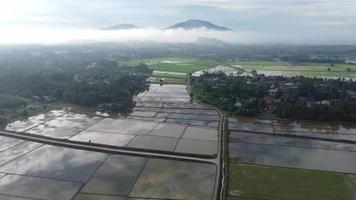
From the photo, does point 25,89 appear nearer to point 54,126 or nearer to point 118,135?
point 54,126

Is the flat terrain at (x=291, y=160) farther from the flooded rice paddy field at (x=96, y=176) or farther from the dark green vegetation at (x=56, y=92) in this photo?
the dark green vegetation at (x=56, y=92)

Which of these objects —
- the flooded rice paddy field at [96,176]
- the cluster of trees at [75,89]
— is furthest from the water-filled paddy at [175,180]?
the cluster of trees at [75,89]

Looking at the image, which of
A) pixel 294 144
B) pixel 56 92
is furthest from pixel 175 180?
pixel 56 92

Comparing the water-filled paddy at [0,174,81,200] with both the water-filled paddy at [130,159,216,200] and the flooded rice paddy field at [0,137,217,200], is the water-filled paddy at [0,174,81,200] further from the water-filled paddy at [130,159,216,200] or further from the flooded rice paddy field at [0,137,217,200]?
the water-filled paddy at [130,159,216,200]

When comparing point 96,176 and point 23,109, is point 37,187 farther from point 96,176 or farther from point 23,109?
point 23,109

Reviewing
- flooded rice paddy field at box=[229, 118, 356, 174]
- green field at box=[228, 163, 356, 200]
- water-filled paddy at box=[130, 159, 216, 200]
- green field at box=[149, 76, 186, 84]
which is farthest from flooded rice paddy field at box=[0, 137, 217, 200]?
green field at box=[149, 76, 186, 84]

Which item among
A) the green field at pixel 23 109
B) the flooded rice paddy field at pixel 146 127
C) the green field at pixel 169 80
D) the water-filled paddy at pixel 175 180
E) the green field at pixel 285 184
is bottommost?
the green field at pixel 285 184
